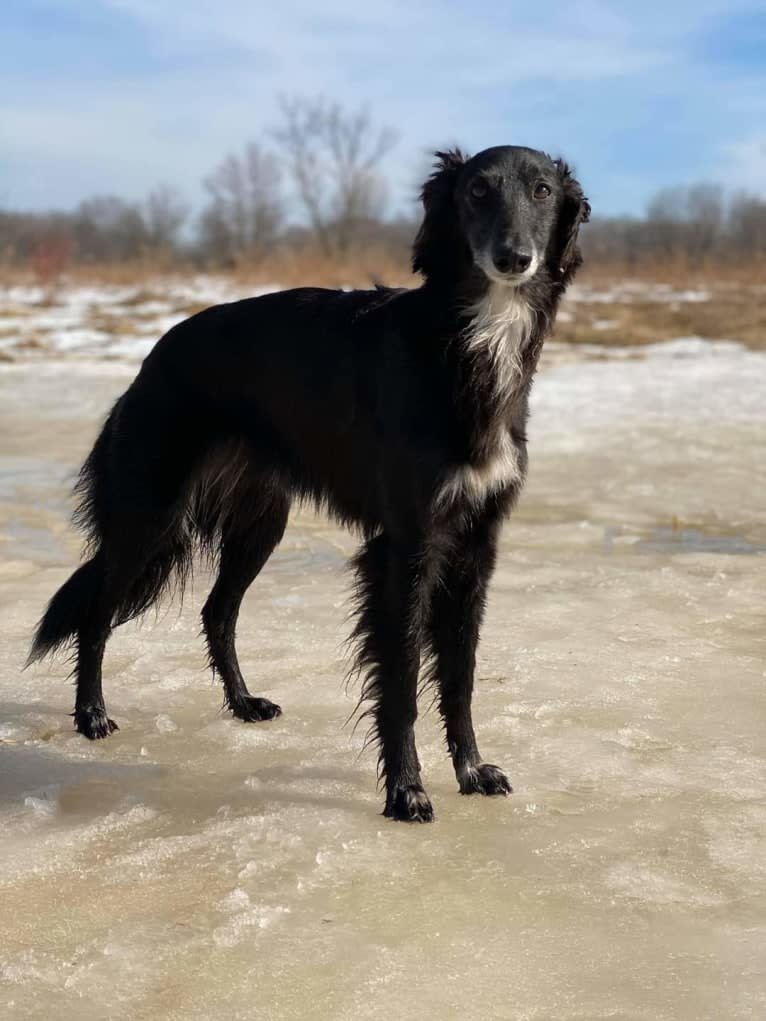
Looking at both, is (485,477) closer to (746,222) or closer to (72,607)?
(72,607)

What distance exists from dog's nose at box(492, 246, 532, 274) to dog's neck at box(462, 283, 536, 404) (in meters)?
0.11

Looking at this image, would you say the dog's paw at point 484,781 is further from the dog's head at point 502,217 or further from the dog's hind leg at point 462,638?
the dog's head at point 502,217

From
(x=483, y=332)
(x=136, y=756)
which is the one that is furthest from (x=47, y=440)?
(x=483, y=332)

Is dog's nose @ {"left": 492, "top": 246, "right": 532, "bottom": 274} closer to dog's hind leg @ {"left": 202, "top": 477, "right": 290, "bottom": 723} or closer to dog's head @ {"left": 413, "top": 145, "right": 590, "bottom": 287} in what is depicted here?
dog's head @ {"left": 413, "top": 145, "right": 590, "bottom": 287}

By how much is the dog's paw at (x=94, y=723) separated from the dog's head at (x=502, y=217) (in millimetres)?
1683

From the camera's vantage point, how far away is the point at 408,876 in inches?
104

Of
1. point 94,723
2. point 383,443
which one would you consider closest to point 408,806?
point 383,443

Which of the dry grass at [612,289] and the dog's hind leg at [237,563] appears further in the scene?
the dry grass at [612,289]

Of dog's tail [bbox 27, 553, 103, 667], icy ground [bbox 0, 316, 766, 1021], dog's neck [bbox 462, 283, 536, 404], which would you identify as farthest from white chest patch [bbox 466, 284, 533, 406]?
dog's tail [bbox 27, 553, 103, 667]

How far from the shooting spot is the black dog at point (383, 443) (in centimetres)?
296

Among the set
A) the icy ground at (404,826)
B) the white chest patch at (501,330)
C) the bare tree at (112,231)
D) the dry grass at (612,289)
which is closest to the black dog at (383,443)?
the white chest patch at (501,330)

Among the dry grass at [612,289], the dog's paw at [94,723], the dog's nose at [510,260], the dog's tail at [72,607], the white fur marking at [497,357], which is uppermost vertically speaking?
the dog's nose at [510,260]

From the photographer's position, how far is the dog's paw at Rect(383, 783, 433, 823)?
2984 mm

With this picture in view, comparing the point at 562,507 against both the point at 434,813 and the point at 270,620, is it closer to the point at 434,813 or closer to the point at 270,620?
the point at 270,620
